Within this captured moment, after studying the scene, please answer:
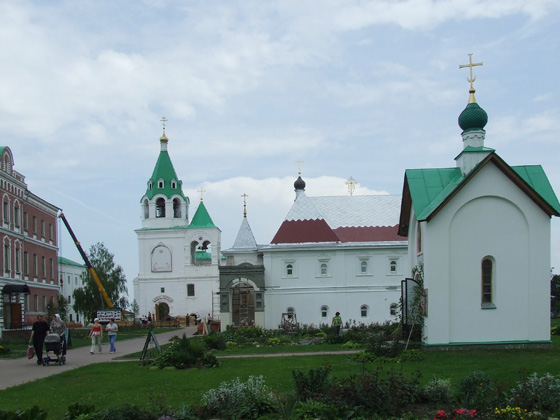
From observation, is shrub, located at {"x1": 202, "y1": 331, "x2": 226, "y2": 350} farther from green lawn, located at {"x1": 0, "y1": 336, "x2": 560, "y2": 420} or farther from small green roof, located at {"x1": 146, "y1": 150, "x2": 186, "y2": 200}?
small green roof, located at {"x1": 146, "y1": 150, "x2": 186, "y2": 200}

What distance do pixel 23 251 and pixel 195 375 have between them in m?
30.8

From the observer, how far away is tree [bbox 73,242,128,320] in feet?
212

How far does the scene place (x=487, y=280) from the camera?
847 inches

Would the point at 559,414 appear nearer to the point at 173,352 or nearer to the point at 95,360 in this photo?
the point at 173,352

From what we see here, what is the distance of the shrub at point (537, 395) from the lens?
9.78m

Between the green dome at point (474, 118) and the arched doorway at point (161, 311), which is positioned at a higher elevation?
the green dome at point (474, 118)

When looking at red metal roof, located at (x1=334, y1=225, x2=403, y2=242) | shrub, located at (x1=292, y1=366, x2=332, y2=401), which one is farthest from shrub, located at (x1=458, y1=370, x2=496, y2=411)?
red metal roof, located at (x1=334, y1=225, x2=403, y2=242)

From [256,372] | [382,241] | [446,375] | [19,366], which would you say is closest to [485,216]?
[446,375]

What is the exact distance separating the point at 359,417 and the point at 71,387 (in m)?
7.48

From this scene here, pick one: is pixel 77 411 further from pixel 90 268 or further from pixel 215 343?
pixel 90 268

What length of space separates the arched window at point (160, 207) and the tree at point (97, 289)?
825 centimetres

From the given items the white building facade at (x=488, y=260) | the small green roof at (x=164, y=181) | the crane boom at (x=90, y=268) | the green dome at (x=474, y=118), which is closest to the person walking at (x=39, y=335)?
the white building facade at (x=488, y=260)

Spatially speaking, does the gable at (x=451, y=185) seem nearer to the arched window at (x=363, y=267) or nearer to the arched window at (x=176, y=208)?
the arched window at (x=363, y=267)

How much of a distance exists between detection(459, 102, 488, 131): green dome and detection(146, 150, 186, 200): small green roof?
48.0m
